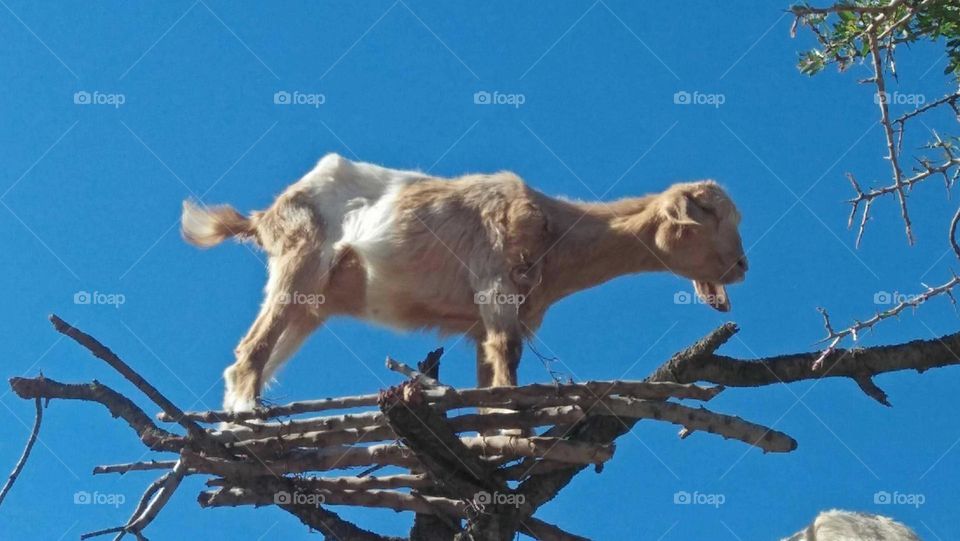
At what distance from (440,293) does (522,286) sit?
0.68 metres

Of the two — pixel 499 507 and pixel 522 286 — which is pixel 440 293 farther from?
pixel 499 507

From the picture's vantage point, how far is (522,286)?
10.2 metres

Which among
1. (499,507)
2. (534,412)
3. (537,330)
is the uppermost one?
(537,330)

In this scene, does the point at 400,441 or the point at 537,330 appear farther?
the point at 537,330

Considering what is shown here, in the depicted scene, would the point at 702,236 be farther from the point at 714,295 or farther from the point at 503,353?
the point at 503,353

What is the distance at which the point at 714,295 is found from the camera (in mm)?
11266

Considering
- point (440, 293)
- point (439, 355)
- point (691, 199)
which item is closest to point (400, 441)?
point (439, 355)

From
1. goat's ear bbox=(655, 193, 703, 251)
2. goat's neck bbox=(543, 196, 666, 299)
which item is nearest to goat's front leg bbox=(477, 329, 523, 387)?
goat's neck bbox=(543, 196, 666, 299)

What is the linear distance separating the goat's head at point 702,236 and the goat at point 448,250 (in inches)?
0.5

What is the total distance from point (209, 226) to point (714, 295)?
178 inches

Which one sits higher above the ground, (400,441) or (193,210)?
(193,210)

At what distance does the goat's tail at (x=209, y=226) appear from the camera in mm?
10945

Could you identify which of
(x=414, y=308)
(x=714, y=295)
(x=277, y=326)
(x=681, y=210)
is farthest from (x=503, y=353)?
(x=714, y=295)

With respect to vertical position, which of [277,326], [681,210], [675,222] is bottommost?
[277,326]
